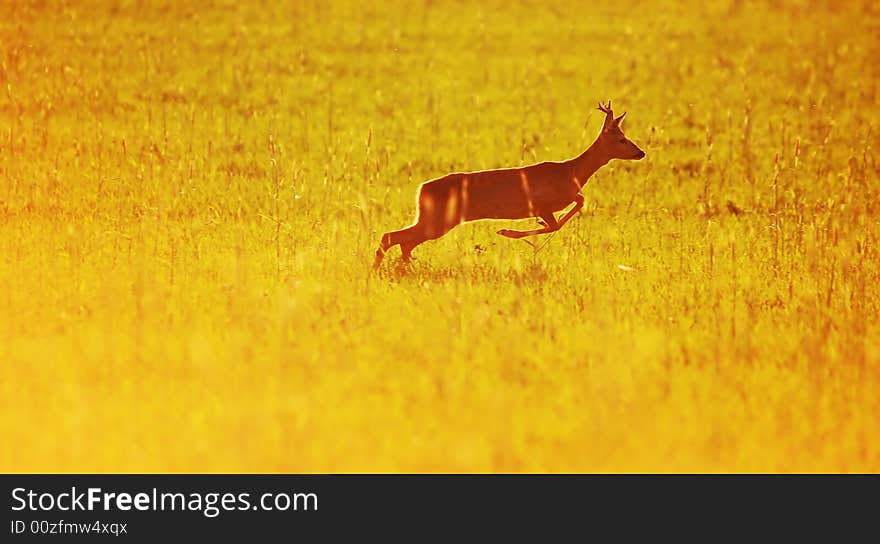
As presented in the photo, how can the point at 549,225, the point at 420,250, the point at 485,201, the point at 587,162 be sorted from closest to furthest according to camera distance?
the point at 485,201 → the point at 549,225 → the point at 587,162 → the point at 420,250

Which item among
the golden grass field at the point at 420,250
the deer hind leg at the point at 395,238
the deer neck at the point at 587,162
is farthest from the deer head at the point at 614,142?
the deer hind leg at the point at 395,238

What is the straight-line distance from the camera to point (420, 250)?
9445mm

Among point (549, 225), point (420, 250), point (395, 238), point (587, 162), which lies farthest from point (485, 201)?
point (420, 250)

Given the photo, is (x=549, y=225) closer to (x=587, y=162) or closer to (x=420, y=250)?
(x=587, y=162)

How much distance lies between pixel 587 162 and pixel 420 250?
144 cm

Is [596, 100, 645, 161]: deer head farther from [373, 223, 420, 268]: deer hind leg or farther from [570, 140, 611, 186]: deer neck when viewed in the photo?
[373, 223, 420, 268]: deer hind leg

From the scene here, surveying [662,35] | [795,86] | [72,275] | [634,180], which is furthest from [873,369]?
[662,35]

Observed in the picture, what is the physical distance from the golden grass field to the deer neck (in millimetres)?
681

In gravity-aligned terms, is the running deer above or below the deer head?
below

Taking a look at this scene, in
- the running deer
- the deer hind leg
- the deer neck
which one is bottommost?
the deer hind leg

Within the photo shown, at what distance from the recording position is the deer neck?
347 inches

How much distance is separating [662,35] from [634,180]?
6891 millimetres

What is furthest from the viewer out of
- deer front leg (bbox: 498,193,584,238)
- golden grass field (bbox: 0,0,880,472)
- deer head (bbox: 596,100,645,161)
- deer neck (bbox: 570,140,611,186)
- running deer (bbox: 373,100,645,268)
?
deer head (bbox: 596,100,645,161)

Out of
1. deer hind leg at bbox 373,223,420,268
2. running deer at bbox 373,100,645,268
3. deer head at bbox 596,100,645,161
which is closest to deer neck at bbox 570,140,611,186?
deer head at bbox 596,100,645,161
